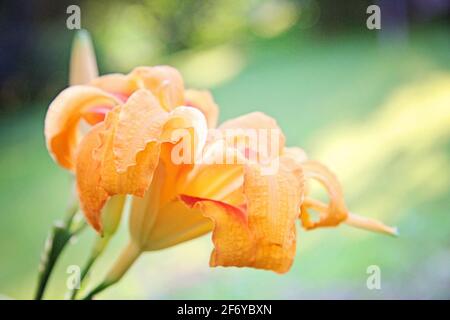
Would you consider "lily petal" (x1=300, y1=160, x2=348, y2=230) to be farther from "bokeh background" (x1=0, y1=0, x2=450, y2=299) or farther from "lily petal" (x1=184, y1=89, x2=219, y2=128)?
"bokeh background" (x1=0, y1=0, x2=450, y2=299)

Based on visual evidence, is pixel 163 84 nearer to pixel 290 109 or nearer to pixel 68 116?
pixel 68 116

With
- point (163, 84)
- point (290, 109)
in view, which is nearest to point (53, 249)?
point (163, 84)

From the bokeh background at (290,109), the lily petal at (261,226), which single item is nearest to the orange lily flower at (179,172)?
the lily petal at (261,226)

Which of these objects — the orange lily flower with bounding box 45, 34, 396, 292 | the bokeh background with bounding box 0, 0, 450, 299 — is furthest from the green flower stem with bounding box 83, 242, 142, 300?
the bokeh background with bounding box 0, 0, 450, 299

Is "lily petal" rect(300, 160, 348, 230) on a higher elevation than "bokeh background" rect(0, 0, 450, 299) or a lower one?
lower

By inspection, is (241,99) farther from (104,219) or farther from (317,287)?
(104,219)
